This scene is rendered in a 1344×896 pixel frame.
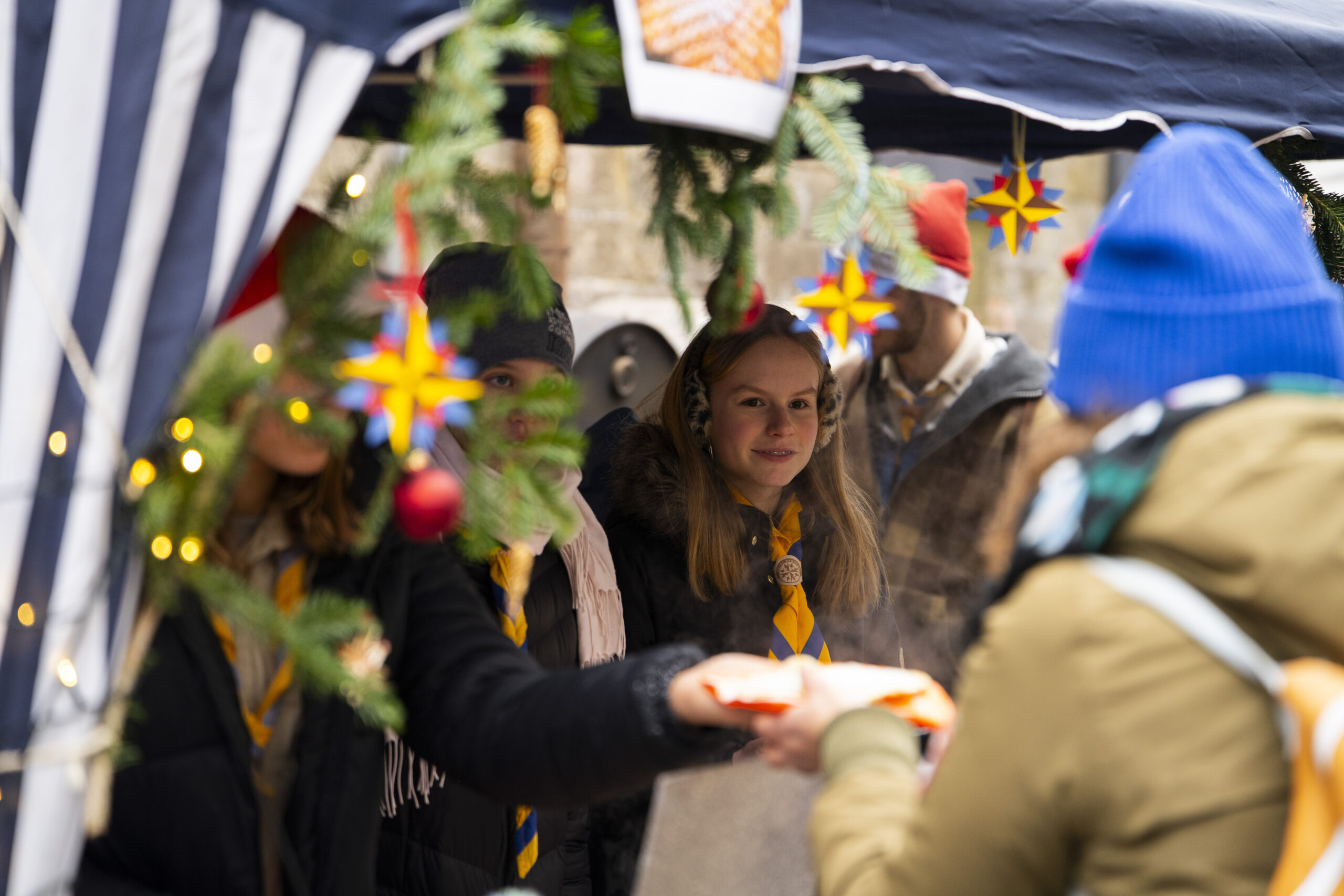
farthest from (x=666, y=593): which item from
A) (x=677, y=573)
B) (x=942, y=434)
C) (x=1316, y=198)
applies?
(x=1316, y=198)

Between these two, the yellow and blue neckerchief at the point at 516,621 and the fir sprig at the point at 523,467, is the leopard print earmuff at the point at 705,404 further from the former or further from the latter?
the fir sprig at the point at 523,467

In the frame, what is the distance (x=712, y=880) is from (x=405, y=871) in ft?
1.91

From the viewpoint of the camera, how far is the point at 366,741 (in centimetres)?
161

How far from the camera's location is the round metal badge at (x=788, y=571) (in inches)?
102

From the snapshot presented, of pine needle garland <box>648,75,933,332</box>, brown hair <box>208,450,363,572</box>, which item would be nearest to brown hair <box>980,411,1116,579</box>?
pine needle garland <box>648,75,933,332</box>

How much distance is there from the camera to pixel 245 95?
1363mm

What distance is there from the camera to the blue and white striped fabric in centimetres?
127

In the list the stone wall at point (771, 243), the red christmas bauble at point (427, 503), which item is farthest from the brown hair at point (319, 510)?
the stone wall at point (771, 243)

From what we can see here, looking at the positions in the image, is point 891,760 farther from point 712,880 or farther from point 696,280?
point 696,280

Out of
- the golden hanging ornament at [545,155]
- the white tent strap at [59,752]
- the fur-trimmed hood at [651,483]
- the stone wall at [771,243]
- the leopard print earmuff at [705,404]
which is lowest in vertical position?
the stone wall at [771,243]

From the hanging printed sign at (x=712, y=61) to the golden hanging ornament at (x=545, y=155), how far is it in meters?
0.12

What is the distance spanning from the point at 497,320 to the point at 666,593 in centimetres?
74

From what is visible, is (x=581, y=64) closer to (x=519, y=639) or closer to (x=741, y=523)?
(x=519, y=639)

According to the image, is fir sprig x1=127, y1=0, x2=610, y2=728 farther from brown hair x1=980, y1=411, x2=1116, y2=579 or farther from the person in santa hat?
the person in santa hat
